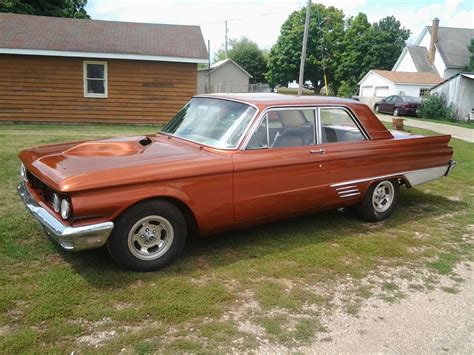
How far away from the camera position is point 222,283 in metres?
3.79

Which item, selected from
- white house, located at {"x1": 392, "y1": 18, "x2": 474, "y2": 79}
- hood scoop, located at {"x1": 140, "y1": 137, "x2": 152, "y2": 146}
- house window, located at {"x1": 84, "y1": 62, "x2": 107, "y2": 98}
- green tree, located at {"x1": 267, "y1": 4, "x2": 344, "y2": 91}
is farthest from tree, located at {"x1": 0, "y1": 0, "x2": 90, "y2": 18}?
white house, located at {"x1": 392, "y1": 18, "x2": 474, "y2": 79}

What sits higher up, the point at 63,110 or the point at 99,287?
the point at 63,110

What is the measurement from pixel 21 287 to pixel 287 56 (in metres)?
53.0

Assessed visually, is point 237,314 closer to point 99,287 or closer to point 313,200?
point 99,287

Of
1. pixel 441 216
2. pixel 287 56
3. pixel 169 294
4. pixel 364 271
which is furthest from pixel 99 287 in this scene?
pixel 287 56

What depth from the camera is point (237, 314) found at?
3352mm

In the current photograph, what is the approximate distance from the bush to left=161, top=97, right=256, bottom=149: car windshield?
2384cm

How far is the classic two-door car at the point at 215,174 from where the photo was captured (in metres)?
3.58

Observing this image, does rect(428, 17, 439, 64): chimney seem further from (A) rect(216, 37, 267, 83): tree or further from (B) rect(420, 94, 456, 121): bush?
(A) rect(216, 37, 267, 83): tree

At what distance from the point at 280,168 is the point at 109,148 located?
5.68ft

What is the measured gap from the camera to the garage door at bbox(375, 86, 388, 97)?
123 ft

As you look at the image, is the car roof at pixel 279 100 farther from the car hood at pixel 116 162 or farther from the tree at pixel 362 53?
the tree at pixel 362 53

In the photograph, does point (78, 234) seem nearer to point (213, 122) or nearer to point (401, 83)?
point (213, 122)

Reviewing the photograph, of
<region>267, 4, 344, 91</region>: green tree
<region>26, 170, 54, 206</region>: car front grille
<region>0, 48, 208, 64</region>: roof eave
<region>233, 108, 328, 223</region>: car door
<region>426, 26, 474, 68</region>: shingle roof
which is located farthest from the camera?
<region>267, 4, 344, 91</region>: green tree
